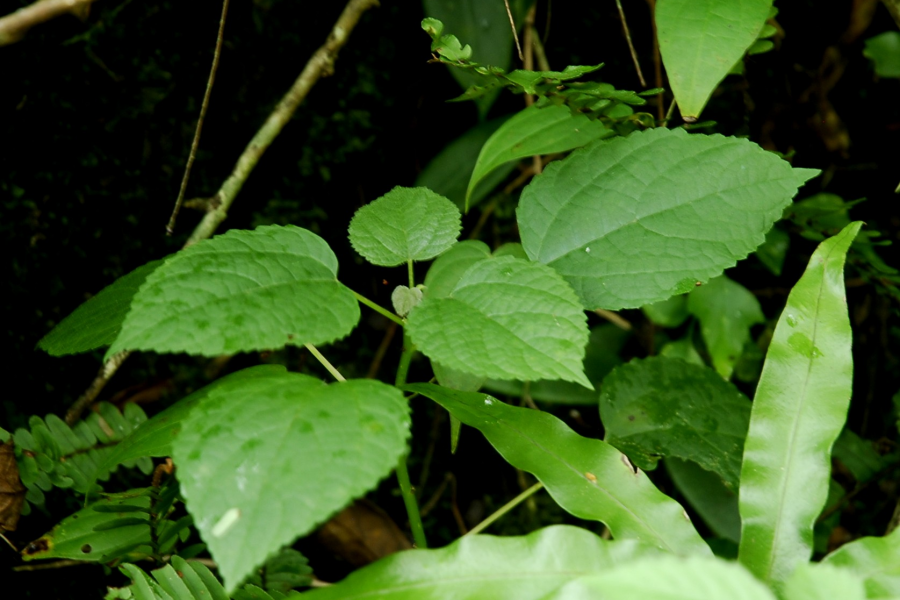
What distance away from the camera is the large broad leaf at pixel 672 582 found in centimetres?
45

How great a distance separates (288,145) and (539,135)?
75cm

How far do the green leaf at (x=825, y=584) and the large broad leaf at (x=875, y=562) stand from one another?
28 cm

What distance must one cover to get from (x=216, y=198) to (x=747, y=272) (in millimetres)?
1364

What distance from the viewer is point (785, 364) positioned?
90cm

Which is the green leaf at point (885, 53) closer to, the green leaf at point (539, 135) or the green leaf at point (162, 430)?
the green leaf at point (539, 135)

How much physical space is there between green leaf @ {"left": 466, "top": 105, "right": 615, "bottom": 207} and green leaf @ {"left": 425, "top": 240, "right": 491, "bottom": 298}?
0.11m

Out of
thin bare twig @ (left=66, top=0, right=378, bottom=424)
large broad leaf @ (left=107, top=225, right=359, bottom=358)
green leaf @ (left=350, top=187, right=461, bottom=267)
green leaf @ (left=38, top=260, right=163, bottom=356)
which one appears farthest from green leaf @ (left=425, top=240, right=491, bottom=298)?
thin bare twig @ (left=66, top=0, right=378, bottom=424)

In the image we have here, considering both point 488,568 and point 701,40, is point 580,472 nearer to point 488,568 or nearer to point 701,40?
point 488,568

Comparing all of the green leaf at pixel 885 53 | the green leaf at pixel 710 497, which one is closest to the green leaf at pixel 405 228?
the green leaf at pixel 710 497

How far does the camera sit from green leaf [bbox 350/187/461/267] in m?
0.93

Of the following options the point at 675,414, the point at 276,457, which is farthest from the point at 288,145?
the point at 276,457

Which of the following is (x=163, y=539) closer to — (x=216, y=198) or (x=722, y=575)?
(x=216, y=198)

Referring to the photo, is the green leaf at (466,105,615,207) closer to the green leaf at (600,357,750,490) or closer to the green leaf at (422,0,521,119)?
the green leaf at (422,0,521,119)

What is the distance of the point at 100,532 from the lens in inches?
41.9
